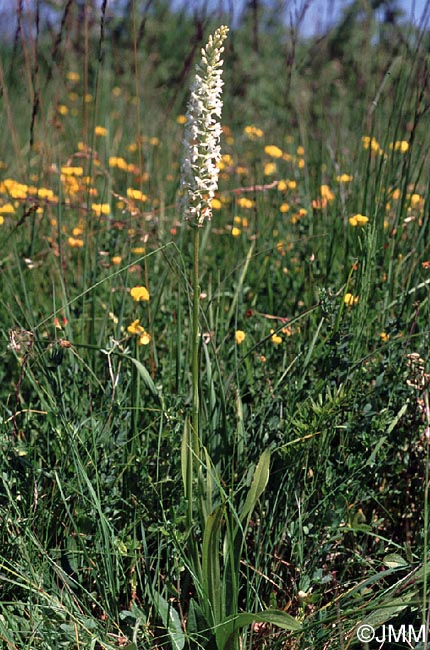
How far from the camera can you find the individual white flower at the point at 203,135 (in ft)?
4.36

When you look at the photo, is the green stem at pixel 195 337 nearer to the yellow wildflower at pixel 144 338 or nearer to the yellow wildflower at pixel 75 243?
the yellow wildflower at pixel 144 338

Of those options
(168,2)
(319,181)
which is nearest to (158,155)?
(319,181)

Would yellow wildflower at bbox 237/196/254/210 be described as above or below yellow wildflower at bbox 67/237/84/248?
above

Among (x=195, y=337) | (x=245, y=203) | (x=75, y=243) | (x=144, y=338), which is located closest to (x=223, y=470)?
(x=144, y=338)

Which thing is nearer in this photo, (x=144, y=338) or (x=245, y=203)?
(x=144, y=338)

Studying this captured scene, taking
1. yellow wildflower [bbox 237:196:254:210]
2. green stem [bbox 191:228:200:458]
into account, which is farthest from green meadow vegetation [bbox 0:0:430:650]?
yellow wildflower [bbox 237:196:254:210]

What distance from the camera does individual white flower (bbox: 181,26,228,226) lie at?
1329mm

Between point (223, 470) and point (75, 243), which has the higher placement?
point (75, 243)

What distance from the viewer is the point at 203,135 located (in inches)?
53.1

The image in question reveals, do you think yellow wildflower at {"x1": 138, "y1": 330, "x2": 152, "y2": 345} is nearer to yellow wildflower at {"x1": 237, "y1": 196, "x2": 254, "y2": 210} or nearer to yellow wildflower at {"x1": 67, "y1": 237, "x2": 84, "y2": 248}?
yellow wildflower at {"x1": 67, "y1": 237, "x2": 84, "y2": 248}

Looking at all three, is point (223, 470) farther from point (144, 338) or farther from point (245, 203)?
point (245, 203)

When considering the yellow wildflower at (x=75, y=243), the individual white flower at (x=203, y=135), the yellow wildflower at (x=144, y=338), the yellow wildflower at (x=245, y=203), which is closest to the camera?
the individual white flower at (x=203, y=135)

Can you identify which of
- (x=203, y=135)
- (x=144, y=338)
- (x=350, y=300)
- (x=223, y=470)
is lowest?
(x=223, y=470)

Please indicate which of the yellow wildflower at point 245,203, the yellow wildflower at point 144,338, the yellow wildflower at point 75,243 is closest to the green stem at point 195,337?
the yellow wildflower at point 144,338
